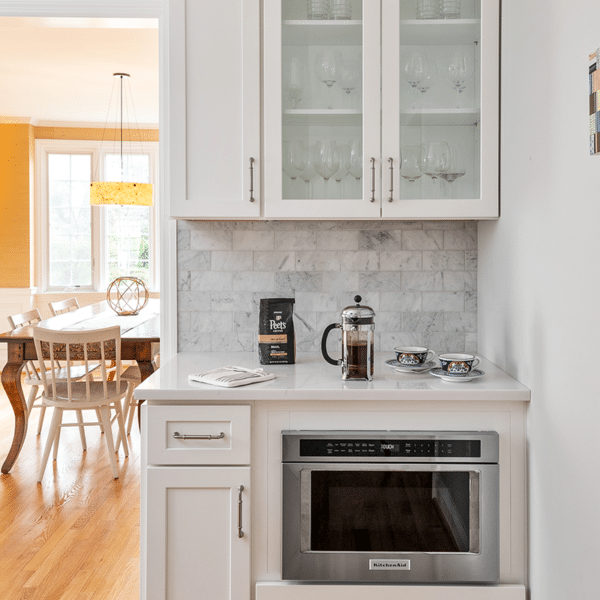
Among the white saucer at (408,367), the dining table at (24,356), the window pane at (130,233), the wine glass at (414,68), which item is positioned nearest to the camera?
the white saucer at (408,367)

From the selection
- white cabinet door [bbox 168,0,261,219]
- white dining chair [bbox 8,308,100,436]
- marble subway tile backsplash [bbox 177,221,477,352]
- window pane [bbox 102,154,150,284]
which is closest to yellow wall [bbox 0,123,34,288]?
window pane [bbox 102,154,150,284]

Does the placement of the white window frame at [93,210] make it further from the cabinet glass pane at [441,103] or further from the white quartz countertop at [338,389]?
the white quartz countertop at [338,389]

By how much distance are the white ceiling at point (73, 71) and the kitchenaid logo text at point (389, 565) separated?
289cm

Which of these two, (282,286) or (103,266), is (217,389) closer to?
(282,286)

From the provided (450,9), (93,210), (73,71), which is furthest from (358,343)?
(93,210)

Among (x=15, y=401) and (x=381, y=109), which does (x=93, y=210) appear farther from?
(x=381, y=109)

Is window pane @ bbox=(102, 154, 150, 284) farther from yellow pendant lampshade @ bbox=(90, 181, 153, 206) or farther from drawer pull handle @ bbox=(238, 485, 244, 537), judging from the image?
drawer pull handle @ bbox=(238, 485, 244, 537)

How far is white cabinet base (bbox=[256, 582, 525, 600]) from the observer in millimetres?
1818

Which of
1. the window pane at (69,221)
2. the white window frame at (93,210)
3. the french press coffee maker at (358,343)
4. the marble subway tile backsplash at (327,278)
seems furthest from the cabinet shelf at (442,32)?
the window pane at (69,221)

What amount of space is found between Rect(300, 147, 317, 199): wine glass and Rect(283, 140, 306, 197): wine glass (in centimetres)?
1

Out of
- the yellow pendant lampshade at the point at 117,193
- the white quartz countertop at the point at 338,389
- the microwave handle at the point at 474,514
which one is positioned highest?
the yellow pendant lampshade at the point at 117,193

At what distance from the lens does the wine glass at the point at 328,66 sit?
2.16m

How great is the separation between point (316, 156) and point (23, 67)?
3780 millimetres

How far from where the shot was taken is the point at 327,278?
2473mm
